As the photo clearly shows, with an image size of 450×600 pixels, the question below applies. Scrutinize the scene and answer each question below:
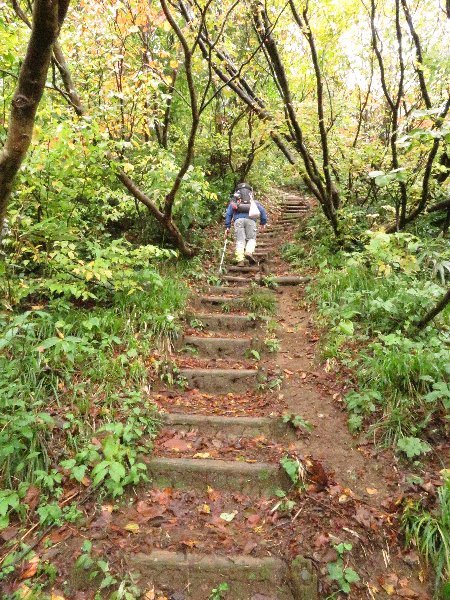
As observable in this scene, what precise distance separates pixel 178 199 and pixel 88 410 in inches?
186

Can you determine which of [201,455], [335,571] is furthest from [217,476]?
[335,571]

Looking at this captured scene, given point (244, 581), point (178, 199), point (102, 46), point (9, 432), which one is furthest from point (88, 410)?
point (102, 46)

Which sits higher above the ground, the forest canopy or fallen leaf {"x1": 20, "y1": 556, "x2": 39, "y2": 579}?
the forest canopy

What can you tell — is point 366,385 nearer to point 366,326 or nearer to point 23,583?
point 366,326

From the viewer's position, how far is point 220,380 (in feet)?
17.0

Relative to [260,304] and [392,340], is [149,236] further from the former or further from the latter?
[392,340]

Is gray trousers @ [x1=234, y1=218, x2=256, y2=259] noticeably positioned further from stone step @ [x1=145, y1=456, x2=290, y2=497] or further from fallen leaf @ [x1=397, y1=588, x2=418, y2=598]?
fallen leaf @ [x1=397, y1=588, x2=418, y2=598]

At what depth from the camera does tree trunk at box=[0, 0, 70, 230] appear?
5.25 feet

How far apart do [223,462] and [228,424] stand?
1.84 feet

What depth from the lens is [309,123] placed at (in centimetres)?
779

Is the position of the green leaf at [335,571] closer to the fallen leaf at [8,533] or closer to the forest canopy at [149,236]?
the forest canopy at [149,236]

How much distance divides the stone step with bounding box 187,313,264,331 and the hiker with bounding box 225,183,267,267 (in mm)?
2427

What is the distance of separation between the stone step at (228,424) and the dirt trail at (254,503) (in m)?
0.01

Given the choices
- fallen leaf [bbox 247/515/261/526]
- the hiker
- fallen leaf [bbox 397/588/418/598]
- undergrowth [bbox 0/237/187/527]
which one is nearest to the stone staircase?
fallen leaf [bbox 247/515/261/526]
